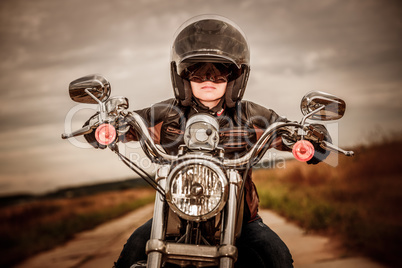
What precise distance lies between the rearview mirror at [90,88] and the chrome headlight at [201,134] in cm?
44

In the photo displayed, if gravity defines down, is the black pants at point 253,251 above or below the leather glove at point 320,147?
below

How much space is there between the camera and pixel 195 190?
100cm

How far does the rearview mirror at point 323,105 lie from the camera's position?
1.33 metres

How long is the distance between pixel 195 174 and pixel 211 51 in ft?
2.35

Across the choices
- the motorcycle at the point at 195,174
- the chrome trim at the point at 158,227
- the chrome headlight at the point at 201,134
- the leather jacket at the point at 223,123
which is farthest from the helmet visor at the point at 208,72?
the chrome trim at the point at 158,227

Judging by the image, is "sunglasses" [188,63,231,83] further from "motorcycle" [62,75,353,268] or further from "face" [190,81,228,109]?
"motorcycle" [62,75,353,268]

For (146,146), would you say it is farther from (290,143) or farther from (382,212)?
(382,212)

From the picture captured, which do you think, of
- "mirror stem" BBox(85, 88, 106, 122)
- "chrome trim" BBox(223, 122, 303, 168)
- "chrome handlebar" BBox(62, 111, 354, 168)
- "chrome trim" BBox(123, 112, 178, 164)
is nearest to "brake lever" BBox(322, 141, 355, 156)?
"chrome handlebar" BBox(62, 111, 354, 168)

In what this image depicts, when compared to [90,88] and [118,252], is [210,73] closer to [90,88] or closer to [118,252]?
[90,88]

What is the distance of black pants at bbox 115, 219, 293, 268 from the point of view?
1421 millimetres

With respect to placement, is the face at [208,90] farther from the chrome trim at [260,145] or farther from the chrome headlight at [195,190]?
the chrome headlight at [195,190]

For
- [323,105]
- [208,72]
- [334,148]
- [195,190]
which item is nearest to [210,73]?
[208,72]

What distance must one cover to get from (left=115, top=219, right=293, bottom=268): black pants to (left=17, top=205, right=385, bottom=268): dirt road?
2.59 meters

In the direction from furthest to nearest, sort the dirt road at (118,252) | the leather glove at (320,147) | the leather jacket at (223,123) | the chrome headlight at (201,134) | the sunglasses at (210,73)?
the dirt road at (118,252), the leather jacket at (223,123), the sunglasses at (210,73), the leather glove at (320,147), the chrome headlight at (201,134)
